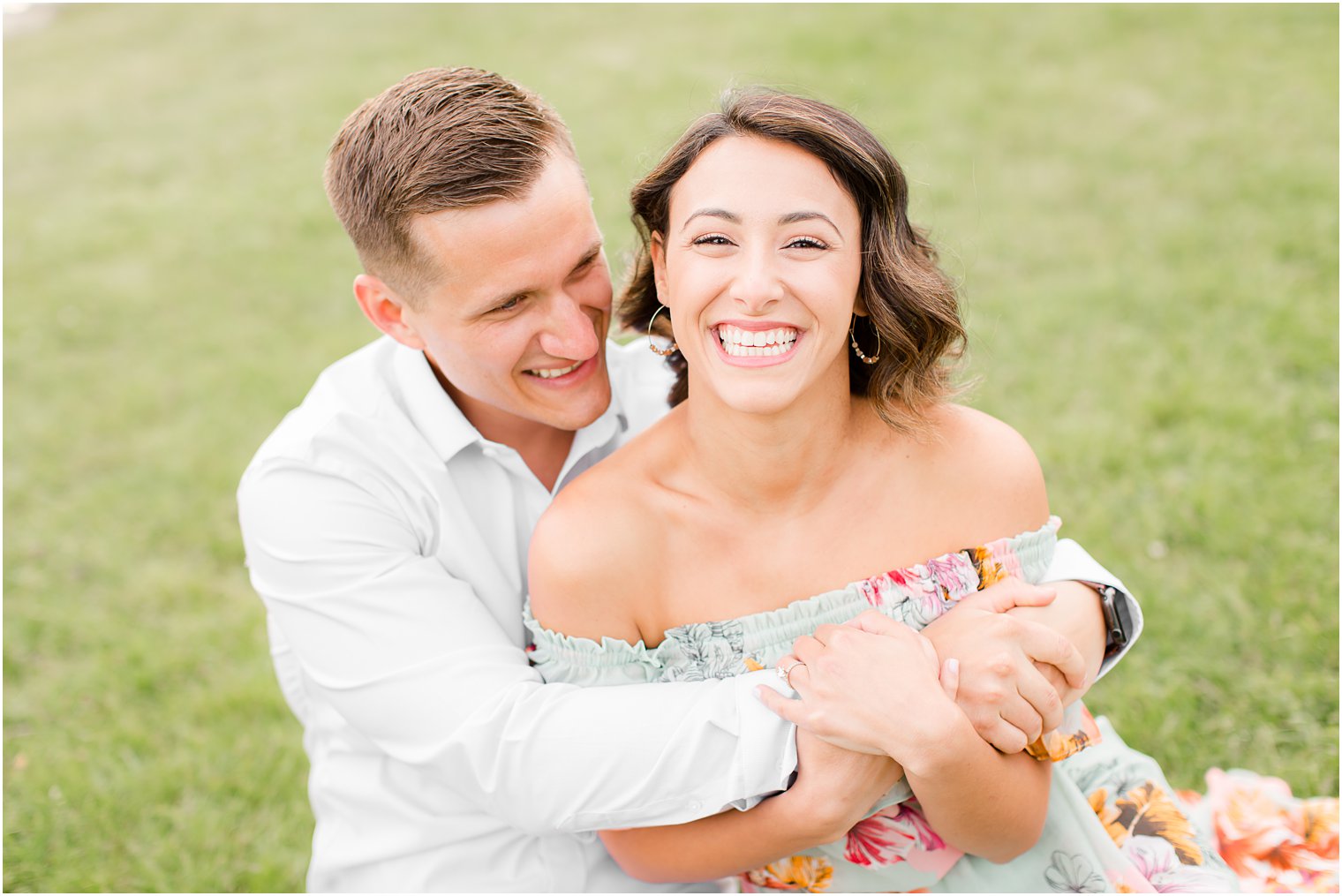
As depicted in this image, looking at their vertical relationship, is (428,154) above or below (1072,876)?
above

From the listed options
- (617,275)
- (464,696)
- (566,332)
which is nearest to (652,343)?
(566,332)

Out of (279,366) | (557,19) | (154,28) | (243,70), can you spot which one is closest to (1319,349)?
(279,366)

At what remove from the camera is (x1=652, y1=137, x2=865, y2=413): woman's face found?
2.30 metres

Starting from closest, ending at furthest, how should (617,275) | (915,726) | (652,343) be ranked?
(915,726)
(652,343)
(617,275)

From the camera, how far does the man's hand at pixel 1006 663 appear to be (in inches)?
→ 91.1

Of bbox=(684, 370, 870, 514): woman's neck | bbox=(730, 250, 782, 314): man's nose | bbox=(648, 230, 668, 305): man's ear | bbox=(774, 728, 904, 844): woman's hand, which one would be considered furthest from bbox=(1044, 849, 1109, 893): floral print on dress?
bbox=(648, 230, 668, 305): man's ear

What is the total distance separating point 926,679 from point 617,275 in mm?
1539

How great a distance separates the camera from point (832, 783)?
2.34 metres

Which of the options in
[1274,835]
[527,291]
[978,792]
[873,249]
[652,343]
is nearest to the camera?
[978,792]

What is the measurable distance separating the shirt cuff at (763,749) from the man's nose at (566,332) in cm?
93

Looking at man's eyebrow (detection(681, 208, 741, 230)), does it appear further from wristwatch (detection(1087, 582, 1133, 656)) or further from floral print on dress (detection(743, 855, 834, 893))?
floral print on dress (detection(743, 855, 834, 893))

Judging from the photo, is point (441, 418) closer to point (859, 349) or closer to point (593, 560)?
point (593, 560)

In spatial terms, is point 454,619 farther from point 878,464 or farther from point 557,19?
point 557,19

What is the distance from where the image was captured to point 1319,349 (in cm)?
555
